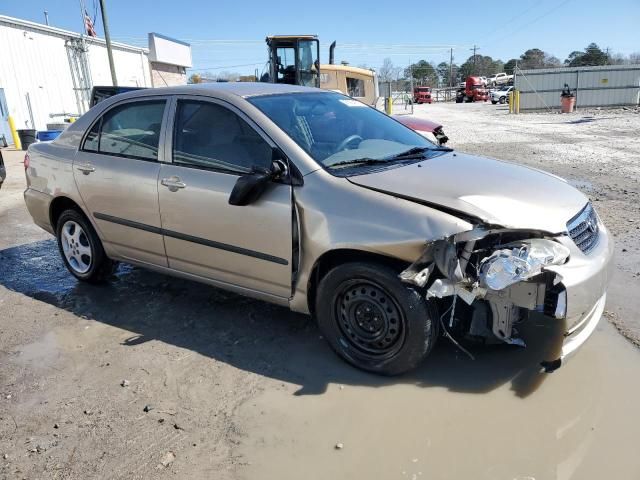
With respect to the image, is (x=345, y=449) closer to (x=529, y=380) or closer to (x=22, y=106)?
(x=529, y=380)

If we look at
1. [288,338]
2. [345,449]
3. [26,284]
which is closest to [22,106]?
[26,284]

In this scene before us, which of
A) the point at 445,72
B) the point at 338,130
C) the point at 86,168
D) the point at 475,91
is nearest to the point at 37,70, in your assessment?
the point at 86,168

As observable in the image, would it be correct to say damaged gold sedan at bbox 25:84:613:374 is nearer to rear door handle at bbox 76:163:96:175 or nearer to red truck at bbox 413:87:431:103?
rear door handle at bbox 76:163:96:175

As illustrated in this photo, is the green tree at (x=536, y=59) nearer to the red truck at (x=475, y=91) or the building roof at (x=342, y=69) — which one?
the red truck at (x=475, y=91)

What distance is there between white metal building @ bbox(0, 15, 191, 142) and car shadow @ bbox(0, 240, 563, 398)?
16.4m

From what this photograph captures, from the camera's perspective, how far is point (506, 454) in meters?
2.46

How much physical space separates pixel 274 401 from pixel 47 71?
72.8 ft

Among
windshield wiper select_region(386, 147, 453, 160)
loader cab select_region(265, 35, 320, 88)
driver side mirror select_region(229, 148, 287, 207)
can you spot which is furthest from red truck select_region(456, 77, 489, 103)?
driver side mirror select_region(229, 148, 287, 207)

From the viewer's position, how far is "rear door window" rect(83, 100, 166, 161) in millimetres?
3943

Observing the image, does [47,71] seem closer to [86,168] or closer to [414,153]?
[86,168]

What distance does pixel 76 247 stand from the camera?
4797 mm

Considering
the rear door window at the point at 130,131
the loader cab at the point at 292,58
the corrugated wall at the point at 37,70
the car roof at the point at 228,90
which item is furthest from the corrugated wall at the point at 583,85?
the rear door window at the point at 130,131

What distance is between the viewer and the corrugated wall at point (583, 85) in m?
28.3

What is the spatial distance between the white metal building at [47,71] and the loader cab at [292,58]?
32.7 feet
